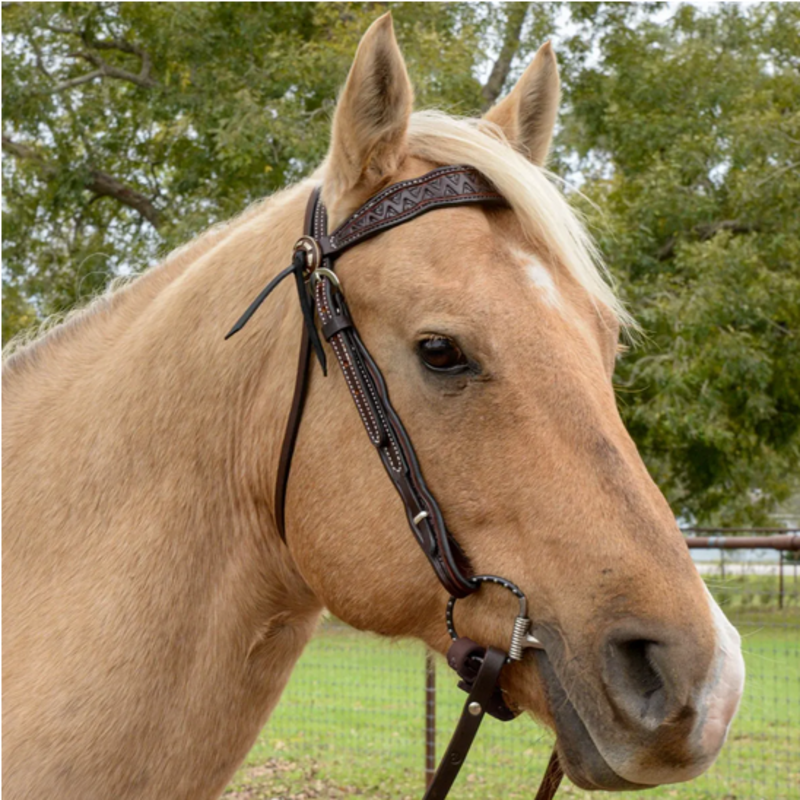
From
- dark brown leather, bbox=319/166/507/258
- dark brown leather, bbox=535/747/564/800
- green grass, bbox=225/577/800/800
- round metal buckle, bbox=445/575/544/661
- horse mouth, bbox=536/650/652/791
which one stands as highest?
dark brown leather, bbox=319/166/507/258

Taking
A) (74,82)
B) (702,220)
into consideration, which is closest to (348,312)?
(702,220)

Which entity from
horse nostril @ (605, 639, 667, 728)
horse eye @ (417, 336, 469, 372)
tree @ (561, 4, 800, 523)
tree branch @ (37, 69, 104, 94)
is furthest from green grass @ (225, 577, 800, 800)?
tree branch @ (37, 69, 104, 94)

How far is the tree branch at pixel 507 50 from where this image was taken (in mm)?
15266

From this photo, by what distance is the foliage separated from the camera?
1215 centimetres

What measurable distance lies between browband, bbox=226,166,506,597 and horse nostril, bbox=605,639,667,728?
1.60ft

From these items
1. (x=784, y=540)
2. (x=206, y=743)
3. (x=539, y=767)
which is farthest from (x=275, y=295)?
(x=539, y=767)

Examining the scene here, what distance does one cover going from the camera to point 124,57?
15.4 metres

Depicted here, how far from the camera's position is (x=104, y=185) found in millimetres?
14375

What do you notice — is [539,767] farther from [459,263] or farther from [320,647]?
[459,263]

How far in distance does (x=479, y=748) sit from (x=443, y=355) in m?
7.63

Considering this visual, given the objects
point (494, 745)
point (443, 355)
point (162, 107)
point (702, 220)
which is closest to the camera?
point (443, 355)

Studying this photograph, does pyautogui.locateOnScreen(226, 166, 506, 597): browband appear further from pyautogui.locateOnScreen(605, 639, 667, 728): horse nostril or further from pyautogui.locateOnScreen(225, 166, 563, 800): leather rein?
pyautogui.locateOnScreen(605, 639, 667, 728): horse nostril

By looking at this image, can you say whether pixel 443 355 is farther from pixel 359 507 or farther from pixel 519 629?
pixel 519 629

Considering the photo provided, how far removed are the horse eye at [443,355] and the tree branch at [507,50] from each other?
1396cm
